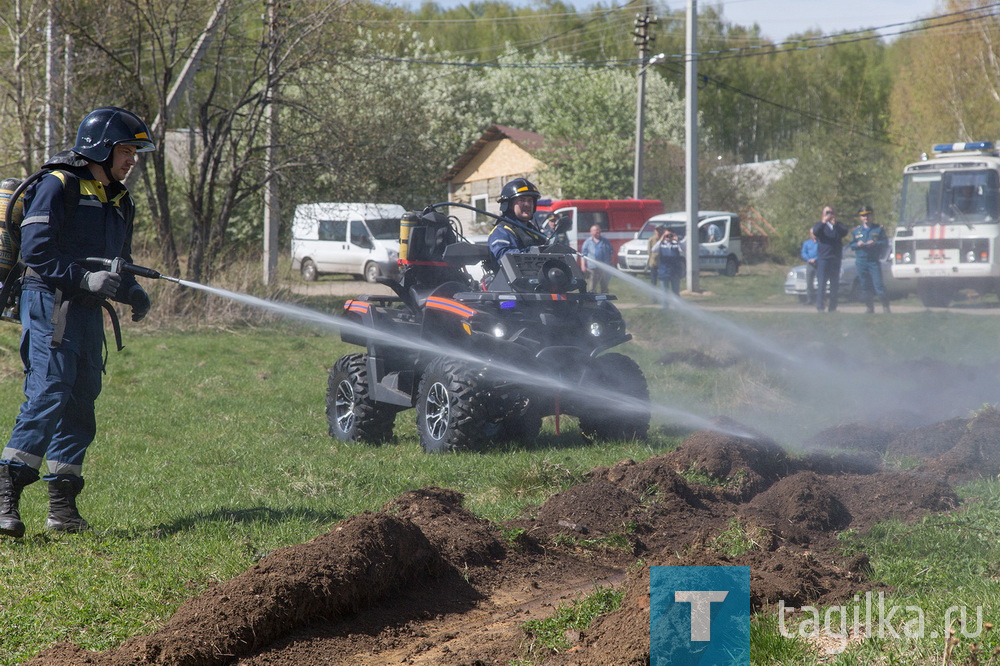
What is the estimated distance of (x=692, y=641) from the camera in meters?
3.51

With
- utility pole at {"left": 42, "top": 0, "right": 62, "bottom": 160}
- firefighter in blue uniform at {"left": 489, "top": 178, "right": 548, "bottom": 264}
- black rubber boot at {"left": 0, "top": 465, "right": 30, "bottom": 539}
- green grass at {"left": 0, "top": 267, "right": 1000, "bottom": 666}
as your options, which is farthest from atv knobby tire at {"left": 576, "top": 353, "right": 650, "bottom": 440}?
utility pole at {"left": 42, "top": 0, "right": 62, "bottom": 160}

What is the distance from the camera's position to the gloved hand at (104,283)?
4977mm

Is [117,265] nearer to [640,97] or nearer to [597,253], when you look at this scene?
[597,253]

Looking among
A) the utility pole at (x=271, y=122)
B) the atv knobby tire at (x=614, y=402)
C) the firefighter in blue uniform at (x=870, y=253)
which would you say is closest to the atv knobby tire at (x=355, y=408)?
the atv knobby tire at (x=614, y=402)

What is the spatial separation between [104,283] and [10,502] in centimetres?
129

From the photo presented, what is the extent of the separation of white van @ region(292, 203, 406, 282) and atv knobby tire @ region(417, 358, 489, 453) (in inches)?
761

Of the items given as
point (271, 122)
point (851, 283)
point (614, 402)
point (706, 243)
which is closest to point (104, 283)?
point (614, 402)

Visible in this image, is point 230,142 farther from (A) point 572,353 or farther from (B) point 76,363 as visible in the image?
(B) point 76,363

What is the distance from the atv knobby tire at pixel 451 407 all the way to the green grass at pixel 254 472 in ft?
0.66

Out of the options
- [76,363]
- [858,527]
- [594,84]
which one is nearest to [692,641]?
[858,527]

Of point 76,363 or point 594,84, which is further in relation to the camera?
point 594,84

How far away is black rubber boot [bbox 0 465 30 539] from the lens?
16.7 feet

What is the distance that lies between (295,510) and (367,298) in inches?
134

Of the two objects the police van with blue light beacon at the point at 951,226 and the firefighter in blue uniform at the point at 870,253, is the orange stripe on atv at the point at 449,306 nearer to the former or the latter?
the firefighter in blue uniform at the point at 870,253
